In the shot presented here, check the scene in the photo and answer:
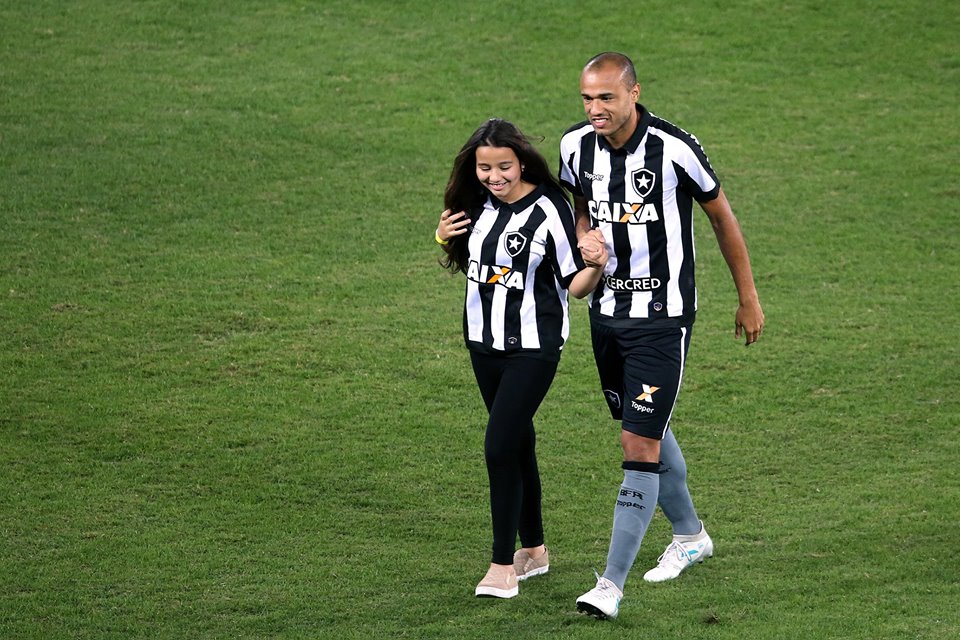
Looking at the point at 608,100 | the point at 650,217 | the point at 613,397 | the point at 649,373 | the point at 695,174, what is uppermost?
the point at 608,100

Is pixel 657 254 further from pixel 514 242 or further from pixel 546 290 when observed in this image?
pixel 514 242

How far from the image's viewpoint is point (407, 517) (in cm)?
622

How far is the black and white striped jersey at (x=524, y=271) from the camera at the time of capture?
5184mm

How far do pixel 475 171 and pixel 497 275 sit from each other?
0.43m

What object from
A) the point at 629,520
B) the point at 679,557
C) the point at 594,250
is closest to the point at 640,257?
the point at 594,250

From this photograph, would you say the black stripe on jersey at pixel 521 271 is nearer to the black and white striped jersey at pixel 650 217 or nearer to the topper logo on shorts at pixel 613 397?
the black and white striped jersey at pixel 650 217

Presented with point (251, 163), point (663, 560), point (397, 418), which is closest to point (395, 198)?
point (251, 163)

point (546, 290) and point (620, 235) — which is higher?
point (620, 235)

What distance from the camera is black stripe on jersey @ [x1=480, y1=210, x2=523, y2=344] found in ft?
17.1

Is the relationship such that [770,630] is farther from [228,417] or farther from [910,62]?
[910,62]

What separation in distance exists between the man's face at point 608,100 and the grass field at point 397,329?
1.87 metres

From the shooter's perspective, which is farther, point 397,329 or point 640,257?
point 397,329

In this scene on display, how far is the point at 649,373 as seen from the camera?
5.18m

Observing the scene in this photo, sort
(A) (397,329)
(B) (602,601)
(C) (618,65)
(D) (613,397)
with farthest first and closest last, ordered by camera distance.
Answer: (A) (397,329) → (D) (613,397) → (C) (618,65) → (B) (602,601)
